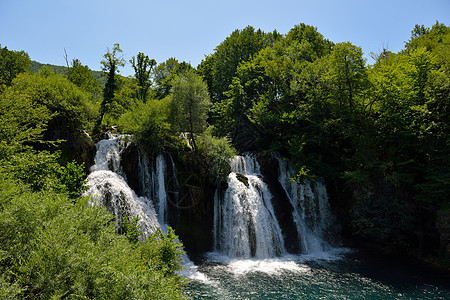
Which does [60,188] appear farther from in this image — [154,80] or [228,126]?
[154,80]

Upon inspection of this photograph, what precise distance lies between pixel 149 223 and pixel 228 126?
15.2m

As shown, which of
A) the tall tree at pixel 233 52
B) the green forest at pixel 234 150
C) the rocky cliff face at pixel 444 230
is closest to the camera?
the green forest at pixel 234 150

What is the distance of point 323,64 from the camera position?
23.1m

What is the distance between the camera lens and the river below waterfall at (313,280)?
11883 mm

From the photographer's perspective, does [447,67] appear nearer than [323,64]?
Yes

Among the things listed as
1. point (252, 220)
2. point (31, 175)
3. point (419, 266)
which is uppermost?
point (31, 175)

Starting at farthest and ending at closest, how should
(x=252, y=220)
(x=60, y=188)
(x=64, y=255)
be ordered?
(x=252, y=220), (x=60, y=188), (x=64, y=255)

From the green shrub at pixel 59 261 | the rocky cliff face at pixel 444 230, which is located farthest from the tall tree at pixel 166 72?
the rocky cliff face at pixel 444 230

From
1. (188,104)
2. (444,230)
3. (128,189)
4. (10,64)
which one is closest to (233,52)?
(188,104)

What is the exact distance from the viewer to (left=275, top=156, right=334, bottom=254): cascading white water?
1852 centimetres

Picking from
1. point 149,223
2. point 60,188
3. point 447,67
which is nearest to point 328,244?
point 149,223

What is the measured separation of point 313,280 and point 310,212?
7264 millimetres

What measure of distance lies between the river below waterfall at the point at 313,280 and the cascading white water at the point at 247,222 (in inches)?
35.2

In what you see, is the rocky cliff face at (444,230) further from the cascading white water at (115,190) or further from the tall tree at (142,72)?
the tall tree at (142,72)
